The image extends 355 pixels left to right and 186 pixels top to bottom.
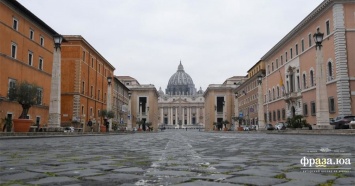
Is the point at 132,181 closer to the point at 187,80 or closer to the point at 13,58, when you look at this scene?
the point at 13,58

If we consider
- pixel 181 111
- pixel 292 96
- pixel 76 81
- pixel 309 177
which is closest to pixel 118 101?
pixel 76 81

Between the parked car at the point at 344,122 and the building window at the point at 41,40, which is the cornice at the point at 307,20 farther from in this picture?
the building window at the point at 41,40

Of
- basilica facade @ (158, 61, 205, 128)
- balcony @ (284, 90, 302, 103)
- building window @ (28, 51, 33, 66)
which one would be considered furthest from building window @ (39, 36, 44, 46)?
basilica facade @ (158, 61, 205, 128)

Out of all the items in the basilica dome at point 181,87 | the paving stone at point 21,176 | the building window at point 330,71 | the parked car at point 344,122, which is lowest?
the paving stone at point 21,176

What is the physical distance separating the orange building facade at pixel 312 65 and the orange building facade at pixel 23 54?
1119 inches

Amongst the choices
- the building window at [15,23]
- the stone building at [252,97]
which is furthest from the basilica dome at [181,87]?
the building window at [15,23]

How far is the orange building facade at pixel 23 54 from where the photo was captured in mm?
28953

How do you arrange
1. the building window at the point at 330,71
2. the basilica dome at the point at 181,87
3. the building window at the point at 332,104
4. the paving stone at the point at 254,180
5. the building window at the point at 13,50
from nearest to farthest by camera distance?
the paving stone at the point at 254,180 < the building window at the point at 13,50 < the building window at the point at 332,104 < the building window at the point at 330,71 < the basilica dome at the point at 181,87

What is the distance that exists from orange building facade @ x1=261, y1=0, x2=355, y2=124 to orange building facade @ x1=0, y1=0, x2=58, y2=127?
2841 cm

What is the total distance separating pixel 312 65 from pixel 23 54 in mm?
32553

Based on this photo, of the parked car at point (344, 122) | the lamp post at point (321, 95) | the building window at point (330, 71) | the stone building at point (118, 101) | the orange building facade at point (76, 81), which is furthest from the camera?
the stone building at point (118, 101)

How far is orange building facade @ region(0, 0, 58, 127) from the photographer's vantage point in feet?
95.0

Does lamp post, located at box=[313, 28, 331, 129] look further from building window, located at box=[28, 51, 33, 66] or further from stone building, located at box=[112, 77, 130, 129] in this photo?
stone building, located at box=[112, 77, 130, 129]

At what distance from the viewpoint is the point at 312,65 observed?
41500 mm
